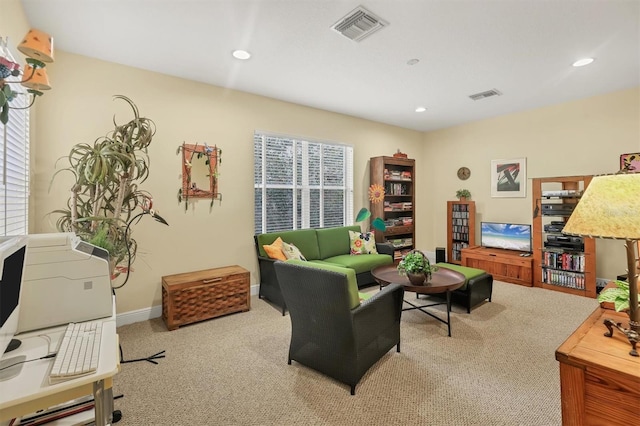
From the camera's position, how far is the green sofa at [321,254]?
3.71 meters

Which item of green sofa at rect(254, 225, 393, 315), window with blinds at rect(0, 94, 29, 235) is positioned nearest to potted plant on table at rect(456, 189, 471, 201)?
green sofa at rect(254, 225, 393, 315)

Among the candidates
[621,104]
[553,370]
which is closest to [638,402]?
[553,370]

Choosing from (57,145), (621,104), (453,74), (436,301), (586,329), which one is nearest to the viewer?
(586,329)

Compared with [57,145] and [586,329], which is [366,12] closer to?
[586,329]

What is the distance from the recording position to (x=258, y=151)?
4199mm

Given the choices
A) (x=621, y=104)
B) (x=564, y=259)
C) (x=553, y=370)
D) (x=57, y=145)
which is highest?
(x=621, y=104)

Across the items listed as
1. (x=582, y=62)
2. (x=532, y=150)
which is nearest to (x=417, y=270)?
(x=582, y=62)

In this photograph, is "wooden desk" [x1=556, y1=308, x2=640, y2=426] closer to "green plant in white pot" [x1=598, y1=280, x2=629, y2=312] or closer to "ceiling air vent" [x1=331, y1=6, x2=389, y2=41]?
"green plant in white pot" [x1=598, y1=280, x2=629, y2=312]

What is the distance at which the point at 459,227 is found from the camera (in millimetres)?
5641

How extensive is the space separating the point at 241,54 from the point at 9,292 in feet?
8.70

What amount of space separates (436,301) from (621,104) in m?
3.74

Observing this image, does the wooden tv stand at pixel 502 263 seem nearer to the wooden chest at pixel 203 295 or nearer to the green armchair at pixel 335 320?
the green armchair at pixel 335 320

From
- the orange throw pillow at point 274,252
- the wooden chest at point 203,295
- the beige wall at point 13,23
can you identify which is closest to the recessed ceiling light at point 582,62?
the orange throw pillow at point 274,252

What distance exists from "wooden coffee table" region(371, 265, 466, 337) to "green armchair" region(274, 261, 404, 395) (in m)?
0.58
